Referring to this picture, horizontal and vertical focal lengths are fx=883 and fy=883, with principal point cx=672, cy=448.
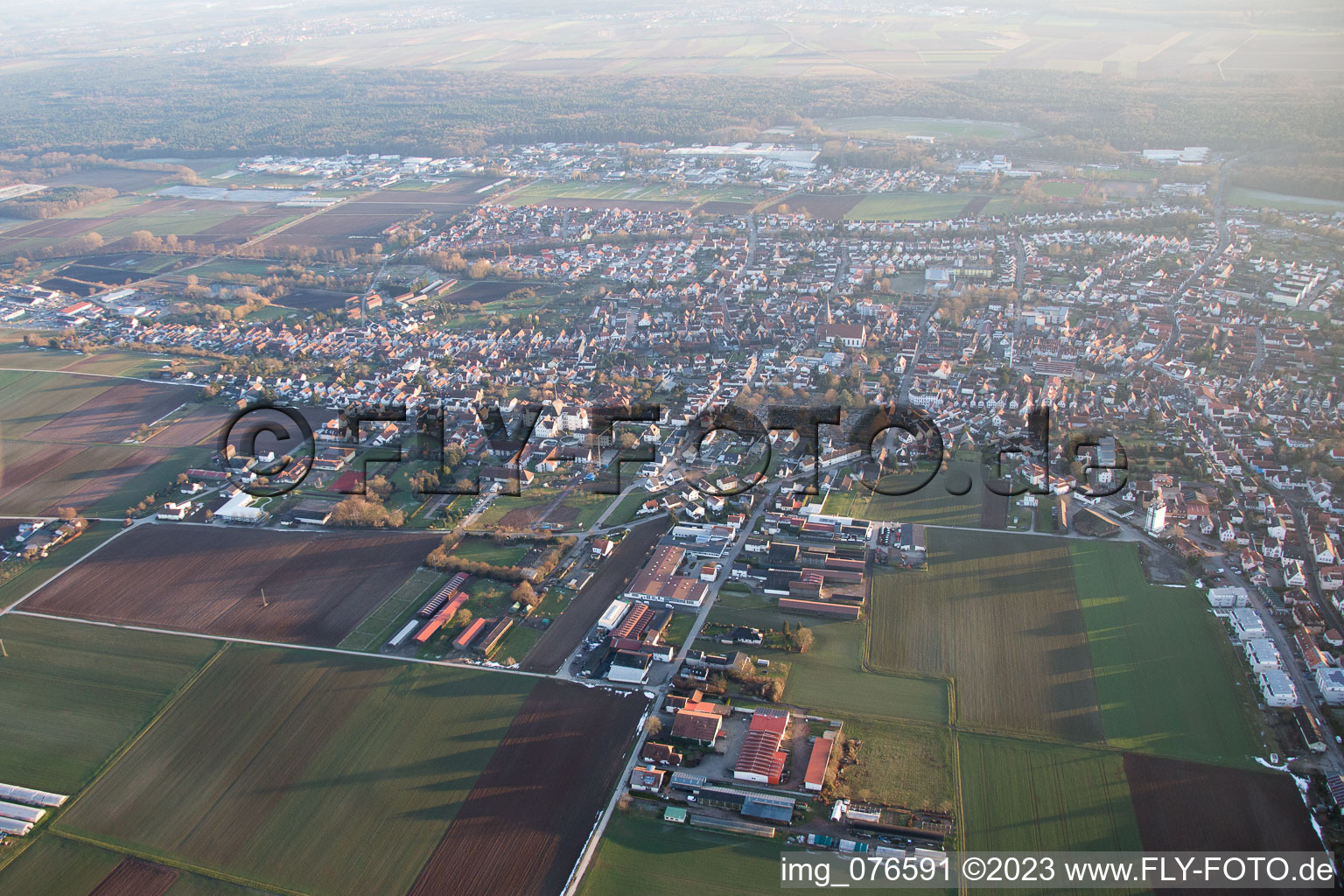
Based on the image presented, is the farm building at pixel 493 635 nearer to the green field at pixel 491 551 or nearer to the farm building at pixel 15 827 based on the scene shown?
the green field at pixel 491 551

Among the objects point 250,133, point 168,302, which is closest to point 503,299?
point 168,302

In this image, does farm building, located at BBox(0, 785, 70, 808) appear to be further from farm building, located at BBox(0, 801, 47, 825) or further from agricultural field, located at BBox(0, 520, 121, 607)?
agricultural field, located at BBox(0, 520, 121, 607)

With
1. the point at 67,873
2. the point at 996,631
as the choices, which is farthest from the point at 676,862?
the point at 67,873

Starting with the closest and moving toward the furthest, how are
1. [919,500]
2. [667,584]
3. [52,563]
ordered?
1. [667,584]
2. [52,563]
3. [919,500]

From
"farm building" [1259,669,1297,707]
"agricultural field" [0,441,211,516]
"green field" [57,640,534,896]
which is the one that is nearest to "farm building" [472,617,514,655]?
"green field" [57,640,534,896]

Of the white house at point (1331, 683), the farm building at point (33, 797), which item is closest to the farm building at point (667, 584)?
the farm building at point (33, 797)

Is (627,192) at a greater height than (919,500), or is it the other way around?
(627,192)

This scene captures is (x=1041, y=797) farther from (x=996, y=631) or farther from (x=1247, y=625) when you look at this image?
(x=1247, y=625)
